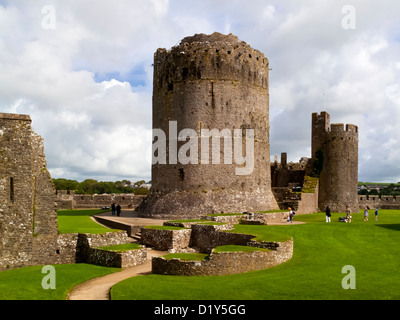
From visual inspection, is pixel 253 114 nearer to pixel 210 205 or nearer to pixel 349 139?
pixel 210 205

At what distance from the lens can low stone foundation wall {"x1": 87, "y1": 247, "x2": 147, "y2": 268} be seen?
54.9 feet

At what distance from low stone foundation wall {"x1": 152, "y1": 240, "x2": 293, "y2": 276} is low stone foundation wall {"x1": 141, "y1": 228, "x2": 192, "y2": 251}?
5284 mm

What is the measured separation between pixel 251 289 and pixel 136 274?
5.70 m

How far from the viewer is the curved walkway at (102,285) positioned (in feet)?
40.6

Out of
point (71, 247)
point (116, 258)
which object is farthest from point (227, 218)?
point (71, 247)

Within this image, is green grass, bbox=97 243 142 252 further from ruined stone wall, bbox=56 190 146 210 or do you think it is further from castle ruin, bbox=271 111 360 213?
ruined stone wall, bbox=56 190 146 210

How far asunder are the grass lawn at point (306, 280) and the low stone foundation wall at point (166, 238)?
439 centimetres

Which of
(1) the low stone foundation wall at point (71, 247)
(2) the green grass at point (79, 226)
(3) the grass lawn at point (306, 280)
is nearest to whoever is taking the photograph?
(3) the grass lawn at point (306, 280)

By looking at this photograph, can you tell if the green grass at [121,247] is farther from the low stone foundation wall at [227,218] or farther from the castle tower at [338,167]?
the castle tower at [338,167]

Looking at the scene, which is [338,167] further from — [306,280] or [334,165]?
[306,280]

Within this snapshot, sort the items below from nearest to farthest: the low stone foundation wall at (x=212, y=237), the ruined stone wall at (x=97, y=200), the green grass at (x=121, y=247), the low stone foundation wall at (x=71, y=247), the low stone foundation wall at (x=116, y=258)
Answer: the low stone foundation wall at (x=116, y=258)
the green grass at (x=121, y=247)
the low stone foundation wall at (x=71, y=247)
the low stone foundation wall at (x=212, y=237)
the ruined stone wall at (x=97, y=200)

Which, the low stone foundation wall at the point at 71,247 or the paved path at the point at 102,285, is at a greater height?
the low stone foundation wall at the point at 71,247

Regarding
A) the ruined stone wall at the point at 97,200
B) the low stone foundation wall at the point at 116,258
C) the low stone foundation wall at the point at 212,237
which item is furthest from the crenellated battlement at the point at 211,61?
the low stone foundation wall at the point at 116,258

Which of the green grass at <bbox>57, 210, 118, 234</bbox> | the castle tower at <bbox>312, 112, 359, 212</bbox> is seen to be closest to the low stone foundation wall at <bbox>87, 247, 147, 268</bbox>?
the green grass at <bbox>57, 210, 118, 234</bbox>
